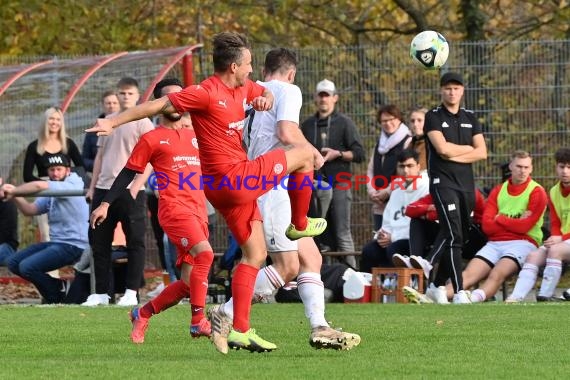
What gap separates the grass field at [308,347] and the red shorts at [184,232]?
63cm

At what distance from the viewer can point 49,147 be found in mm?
16172

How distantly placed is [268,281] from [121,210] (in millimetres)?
5083

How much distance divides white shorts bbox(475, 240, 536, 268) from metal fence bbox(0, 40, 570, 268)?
2756mm

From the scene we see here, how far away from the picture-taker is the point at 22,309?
44.8 feet

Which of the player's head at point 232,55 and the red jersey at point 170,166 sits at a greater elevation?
the player's head at point 232,55

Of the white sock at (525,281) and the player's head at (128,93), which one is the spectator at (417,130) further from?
the player's head at (128,93)

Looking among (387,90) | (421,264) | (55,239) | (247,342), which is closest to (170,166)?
(247,342)

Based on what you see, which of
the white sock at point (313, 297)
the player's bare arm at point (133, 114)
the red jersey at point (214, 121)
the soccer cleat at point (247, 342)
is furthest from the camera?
the white sock at point (313, 297)

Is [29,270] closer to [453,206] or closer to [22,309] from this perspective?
[22,309]

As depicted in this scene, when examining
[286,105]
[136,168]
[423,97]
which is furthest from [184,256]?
[423,97]

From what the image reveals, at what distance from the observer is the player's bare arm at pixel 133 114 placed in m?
8.04

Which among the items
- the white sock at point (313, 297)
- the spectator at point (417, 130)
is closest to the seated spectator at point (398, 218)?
the spectator at point (417, 130)

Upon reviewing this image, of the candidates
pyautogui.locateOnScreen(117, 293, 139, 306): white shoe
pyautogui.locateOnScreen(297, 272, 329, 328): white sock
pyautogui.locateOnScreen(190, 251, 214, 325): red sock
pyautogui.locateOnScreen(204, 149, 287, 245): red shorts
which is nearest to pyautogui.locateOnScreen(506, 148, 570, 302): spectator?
pyautogui.locateOnScreen(117, 293, 139, 306): white shoe

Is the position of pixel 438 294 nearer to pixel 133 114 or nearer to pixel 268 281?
pixel 268 281
